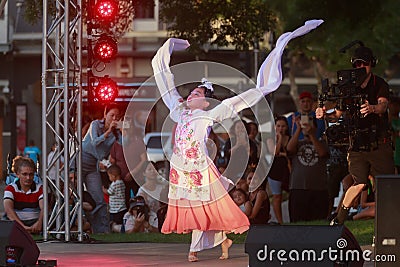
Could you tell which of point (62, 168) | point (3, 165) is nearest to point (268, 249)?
point (62, 168)

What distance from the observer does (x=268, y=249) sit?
10.7 metres

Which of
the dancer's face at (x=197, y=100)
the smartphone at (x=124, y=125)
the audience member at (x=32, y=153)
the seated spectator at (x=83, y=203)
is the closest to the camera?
the dancer's face at (x=197, y=100)

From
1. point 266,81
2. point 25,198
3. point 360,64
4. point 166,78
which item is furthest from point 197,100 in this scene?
point 25,198

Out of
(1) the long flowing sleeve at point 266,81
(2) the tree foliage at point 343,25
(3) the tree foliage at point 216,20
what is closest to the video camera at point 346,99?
(1) the long flowing sleeve at point 266,81

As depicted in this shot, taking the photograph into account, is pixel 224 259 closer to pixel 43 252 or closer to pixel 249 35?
pixel 43 252

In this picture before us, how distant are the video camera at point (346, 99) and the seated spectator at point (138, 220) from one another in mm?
5550

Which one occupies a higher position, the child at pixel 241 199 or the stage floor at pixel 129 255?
the child at pixel 241 199

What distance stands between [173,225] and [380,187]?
3.80 m

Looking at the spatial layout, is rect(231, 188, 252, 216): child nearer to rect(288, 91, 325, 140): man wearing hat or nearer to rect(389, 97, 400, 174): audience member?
rect(288, 91, 325, 140): man wearing hat

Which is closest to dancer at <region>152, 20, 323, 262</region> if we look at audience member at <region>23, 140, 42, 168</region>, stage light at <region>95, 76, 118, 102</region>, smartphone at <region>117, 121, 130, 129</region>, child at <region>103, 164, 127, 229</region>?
stage light at <region>95, 76, 118, 102</region>

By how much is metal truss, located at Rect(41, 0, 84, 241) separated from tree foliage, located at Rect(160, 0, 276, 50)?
7.02 metres

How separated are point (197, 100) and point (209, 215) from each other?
4.15 ft

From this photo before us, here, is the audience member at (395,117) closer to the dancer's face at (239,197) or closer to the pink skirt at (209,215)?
the dancer's face at (239,197)

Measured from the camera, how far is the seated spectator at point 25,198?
17344mm
